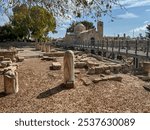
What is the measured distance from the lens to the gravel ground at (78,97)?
872cm

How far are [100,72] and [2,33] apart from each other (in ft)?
192

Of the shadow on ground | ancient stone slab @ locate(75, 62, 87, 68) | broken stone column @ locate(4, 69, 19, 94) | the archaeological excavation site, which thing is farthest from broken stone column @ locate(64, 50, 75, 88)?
ancient stone slab @ locate(75, 62, 87, 68)

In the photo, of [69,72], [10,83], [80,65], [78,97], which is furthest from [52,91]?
[80,65]

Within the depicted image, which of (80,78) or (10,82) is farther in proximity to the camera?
(80,78)

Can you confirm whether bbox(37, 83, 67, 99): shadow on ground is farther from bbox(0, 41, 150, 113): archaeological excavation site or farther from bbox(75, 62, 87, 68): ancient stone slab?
bbox(75, 62, 87, 68): ancient stone slab

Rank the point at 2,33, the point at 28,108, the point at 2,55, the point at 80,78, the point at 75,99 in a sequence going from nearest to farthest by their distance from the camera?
1. the point at 28,108
2. the point at 75,99
3. the point at 80,78
4. the point at 2,55
5. the point at 2,33

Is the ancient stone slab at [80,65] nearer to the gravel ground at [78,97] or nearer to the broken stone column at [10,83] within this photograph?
the gravel ground at [78,97]

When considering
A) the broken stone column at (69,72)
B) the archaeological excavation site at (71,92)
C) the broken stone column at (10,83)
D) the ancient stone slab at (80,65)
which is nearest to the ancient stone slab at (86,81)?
the archaeological excavation site at (71,92)

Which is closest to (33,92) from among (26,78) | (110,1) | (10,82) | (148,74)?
(10,82)

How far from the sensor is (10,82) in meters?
10.1

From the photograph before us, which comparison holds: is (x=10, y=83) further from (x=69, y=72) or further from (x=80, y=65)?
(x=80, y=65)

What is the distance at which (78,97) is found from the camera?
31.4ft

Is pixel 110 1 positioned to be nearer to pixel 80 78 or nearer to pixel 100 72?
pixel 80 78

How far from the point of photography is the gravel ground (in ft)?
28.6
